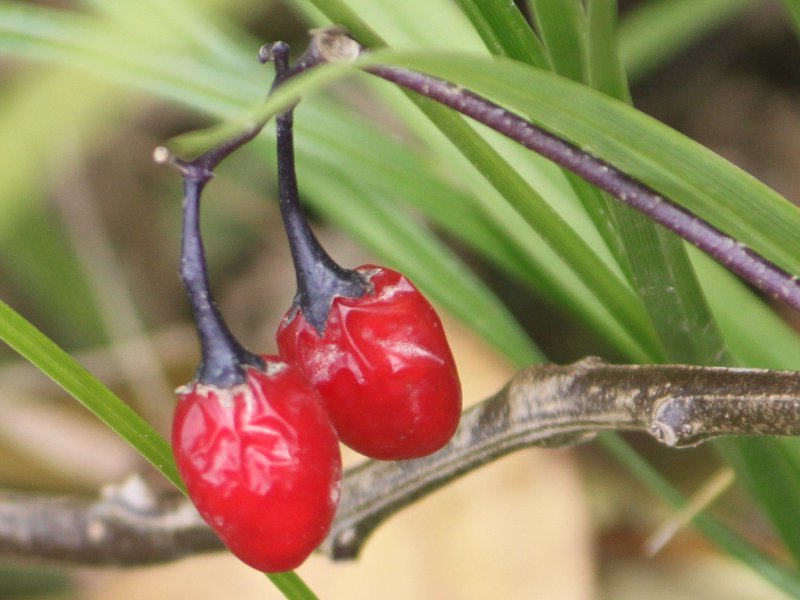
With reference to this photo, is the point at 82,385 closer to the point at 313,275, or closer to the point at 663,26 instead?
the point at 313,275

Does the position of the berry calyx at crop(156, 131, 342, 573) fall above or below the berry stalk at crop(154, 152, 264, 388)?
below

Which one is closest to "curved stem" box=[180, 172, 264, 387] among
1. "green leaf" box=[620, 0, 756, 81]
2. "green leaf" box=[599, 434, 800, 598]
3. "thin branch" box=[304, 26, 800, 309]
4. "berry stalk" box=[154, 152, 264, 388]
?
"berry stalk" box=[154, 152, 264, 388]

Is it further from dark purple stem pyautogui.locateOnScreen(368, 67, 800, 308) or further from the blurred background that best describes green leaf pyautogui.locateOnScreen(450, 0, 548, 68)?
the blurred background

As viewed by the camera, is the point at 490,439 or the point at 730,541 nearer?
the point at 490,439

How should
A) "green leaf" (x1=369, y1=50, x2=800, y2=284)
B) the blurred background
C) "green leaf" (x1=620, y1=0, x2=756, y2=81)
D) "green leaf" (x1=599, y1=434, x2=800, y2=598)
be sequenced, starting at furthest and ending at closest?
"green leaf" (x1=620, y1=0, x2=756, y2=81) → the blurred background → "green leaf" (x1=599, y1=434, x2=800, y2=598) → "green leaf" (x1=369, y1=50, x2=800, y2=284)

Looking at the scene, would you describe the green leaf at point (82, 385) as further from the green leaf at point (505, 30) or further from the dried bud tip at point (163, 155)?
the green leaf at point (505, 30)

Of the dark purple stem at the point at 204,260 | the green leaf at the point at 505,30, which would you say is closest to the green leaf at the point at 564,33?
the green leaf at the point at 505,30

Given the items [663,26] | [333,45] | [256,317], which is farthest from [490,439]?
[256,317]

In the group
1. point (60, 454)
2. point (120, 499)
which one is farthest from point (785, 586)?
point (60, 454)
